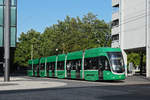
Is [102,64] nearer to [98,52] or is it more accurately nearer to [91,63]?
[98,52]

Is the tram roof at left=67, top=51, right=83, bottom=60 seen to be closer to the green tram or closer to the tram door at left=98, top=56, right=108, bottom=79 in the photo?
the green tram

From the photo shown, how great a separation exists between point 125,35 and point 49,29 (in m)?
46.1

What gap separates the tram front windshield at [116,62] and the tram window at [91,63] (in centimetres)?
185

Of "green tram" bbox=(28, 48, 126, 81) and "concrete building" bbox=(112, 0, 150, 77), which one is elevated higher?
"concrete building" bbox=(112, 0, 150, 77)

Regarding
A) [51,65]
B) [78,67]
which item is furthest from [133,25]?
[78,67]

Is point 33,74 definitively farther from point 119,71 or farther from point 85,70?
point 119,71

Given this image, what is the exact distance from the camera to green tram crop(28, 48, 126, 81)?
85.5ft

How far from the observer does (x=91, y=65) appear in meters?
28.5

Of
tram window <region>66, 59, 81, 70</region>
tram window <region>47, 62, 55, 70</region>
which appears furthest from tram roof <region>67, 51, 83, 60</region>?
tram window <region>47, 62, 55, 70</region>

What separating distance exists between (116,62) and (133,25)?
21272 millimetres

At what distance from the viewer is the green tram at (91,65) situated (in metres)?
26.1

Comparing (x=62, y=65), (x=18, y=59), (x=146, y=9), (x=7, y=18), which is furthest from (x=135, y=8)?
(x=18, y=59)

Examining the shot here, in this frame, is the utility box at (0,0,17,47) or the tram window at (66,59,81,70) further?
the utility box at (0,0,17,47)

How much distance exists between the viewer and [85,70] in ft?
96.9
